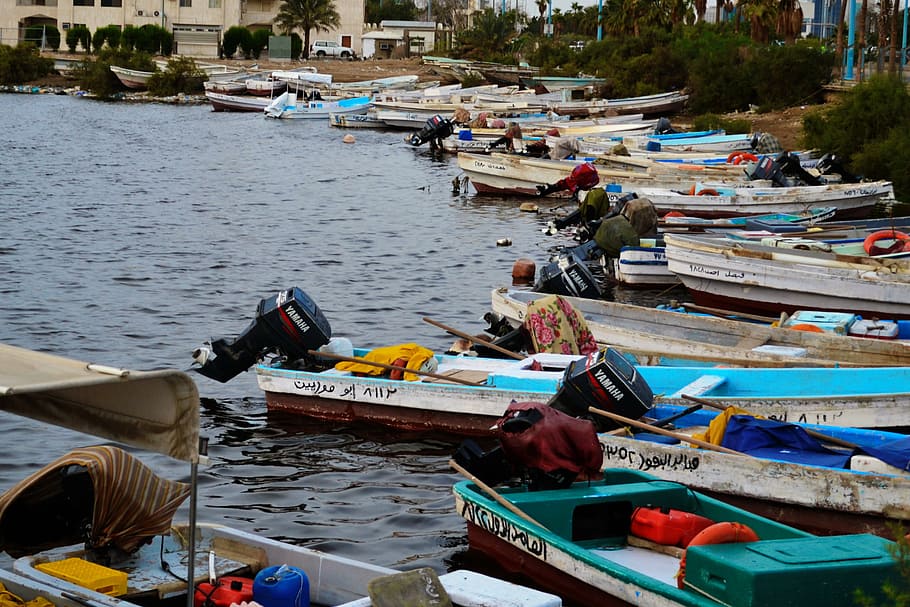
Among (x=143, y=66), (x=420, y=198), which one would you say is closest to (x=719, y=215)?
(x=420, y=198)

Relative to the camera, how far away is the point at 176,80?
93.9 meters

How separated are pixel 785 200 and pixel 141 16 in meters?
96.7

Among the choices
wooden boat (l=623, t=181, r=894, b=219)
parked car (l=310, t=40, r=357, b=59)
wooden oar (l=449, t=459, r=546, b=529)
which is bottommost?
wooden oar (l=449, t=459, r=546, b=529)

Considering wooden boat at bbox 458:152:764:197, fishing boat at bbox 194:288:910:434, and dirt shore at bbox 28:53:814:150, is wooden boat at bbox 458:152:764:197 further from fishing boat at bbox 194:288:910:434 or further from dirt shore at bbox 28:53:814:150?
dirt shore at bbox 28:53:814:150

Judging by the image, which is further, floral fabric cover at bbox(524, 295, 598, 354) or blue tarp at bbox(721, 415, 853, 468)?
floral fabric cover at bbox(524, 295, 598, 354)

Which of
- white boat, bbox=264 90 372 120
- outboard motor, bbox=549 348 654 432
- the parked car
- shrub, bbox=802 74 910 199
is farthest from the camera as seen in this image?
the parked car

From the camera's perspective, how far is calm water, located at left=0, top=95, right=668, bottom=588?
12102mm

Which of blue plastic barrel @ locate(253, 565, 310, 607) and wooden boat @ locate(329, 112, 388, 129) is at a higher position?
wooden boat @ locate(329, 112, 388, 129)

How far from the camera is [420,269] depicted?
25656 millimetres

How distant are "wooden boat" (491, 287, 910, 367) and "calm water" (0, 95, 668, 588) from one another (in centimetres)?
248

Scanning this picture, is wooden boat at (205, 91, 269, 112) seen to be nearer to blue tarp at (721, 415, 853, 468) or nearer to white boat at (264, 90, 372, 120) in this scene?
white boat at (264, 90, 372, 120)

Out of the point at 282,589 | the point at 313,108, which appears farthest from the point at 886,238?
the point at 313,108

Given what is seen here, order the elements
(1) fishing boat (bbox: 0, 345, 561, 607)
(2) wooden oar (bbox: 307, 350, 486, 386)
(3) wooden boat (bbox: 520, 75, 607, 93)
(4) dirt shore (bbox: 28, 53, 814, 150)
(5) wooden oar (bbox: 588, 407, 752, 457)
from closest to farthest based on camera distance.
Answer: (1) fishing boat (bbox: 0, 345, 561, 607)
(5) wooden oar (bbox: 588, 407, 752, 457)
(2) wooden oar (bbox: 307, 350, 486, 386)
(3) wooden boat (bbox: 520, 75, 607, 93)
(4) dirt shore (bbox: 28, 53, 814, 150)

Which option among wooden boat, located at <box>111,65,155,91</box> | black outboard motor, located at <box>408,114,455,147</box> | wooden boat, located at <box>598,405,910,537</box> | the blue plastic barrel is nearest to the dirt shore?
wooden boat, located at <box>111,65,155,91</box>
